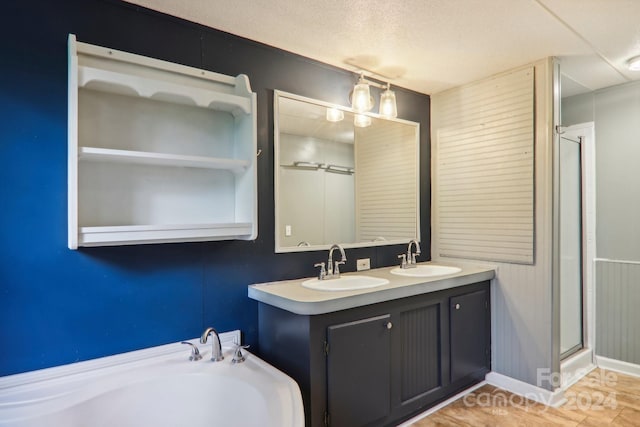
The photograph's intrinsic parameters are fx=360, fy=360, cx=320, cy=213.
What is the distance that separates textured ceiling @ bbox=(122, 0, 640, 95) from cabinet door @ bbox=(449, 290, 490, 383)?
5.36ft

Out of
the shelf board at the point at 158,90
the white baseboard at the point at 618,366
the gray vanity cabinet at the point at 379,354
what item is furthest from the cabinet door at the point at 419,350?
the white baseboard at the point at 618,366

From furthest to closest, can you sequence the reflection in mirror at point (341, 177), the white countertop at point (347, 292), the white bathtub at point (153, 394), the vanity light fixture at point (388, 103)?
the vanity light fixture at point (388, 103) → the reflection in mirror at point (341, 177) → the white countertop at point (347, 292) → the white bathtub at point (153, 394)

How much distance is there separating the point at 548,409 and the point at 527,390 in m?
0.17

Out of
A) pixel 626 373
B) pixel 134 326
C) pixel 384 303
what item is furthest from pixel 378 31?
pixel 626 373

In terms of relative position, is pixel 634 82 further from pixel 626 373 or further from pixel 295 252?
pixel 295 252

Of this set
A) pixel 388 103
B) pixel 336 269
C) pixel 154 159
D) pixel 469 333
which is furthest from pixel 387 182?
pixel 154 159

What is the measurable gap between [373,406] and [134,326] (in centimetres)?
131

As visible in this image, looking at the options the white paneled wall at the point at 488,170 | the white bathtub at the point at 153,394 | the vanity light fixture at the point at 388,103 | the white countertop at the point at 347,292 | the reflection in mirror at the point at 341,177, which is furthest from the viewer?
the vanity light fixture at the point at 388,103

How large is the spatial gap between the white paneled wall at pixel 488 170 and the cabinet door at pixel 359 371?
47.6 inches

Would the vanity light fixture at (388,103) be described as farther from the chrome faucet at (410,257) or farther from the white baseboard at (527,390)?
the white baseboard at (527,390)

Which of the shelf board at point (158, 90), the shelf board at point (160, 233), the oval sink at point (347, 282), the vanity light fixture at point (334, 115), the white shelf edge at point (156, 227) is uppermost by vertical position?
the vanity light fixture at point (334, 115)

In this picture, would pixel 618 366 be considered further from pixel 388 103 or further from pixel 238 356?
pixel 238 356

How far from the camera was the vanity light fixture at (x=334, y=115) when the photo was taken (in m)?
2.49

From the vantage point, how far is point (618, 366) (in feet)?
9.53
